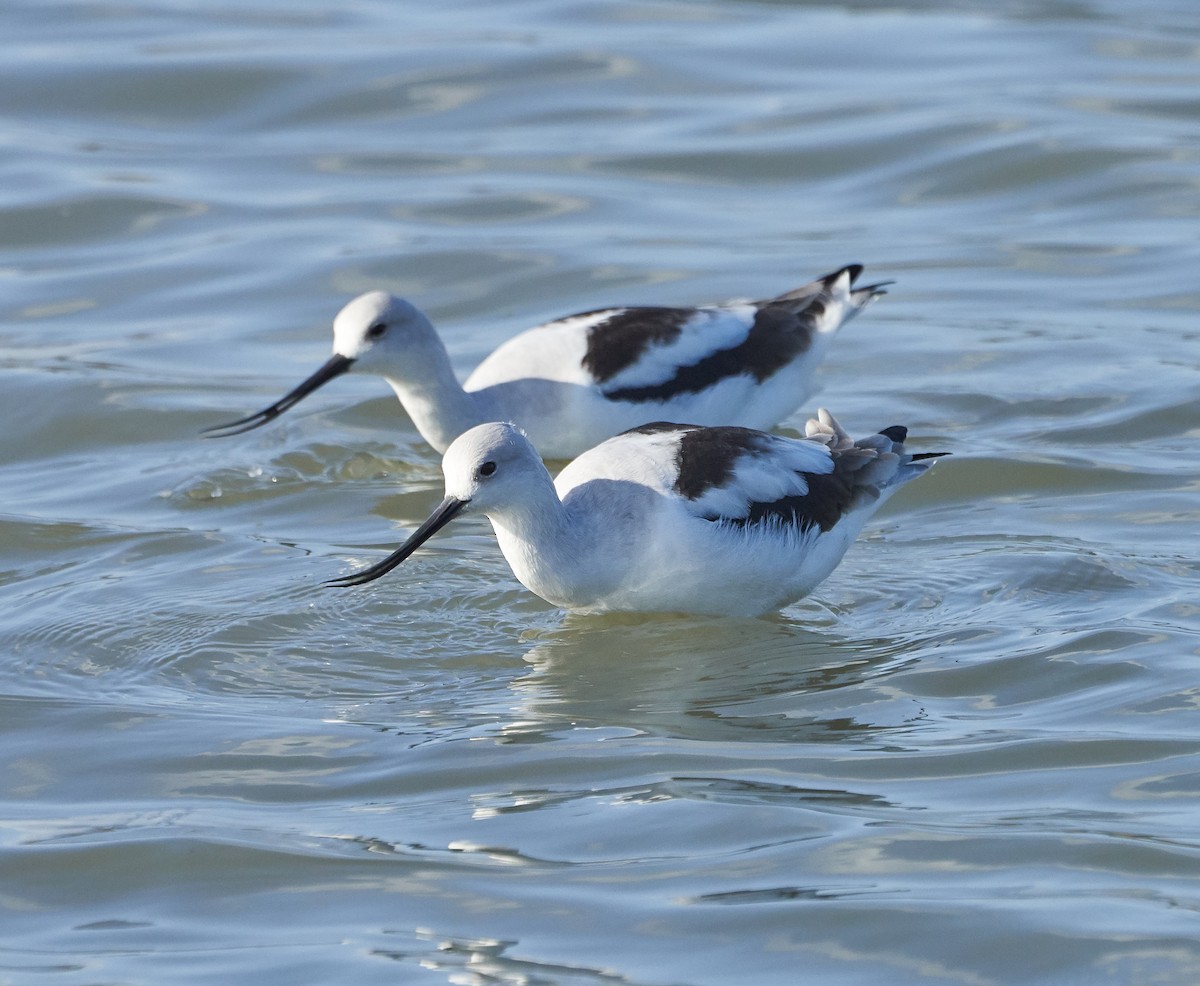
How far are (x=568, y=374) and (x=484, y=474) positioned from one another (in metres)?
2.50

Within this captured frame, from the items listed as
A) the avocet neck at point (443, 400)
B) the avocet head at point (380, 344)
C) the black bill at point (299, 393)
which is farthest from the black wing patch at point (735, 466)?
the black bill at point (299, 393)

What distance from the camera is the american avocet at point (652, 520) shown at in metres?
7.03

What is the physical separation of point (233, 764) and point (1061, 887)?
253 centimetres

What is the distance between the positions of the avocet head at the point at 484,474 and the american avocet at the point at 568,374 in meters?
2.33

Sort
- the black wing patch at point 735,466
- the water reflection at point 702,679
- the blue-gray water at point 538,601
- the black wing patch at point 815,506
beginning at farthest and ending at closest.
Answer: the black wing patch at point 815,506
the black wing patch at point 735,466
the water reflection at point 702,679
the blue-gray water at point 538,601

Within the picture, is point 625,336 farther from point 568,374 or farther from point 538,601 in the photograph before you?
point 538,601

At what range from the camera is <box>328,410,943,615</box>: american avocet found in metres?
7.03

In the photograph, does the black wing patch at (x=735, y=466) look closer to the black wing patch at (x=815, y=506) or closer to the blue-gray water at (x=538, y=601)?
the black wing patch at (x=815, y=506)

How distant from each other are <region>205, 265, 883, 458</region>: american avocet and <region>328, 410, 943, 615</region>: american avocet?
181 centimetres

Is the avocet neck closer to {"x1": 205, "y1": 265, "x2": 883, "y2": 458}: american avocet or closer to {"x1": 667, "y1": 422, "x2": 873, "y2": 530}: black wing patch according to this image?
{"x1": 205, "y1": 265, "x2": 883, "y2": 458}: american avocet

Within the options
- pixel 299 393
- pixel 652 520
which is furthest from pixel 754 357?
pixel 652 520

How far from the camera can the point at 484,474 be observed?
6965 mm

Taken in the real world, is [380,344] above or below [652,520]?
above

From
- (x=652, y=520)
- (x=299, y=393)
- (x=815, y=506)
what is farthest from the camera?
(x=299, y=393)
